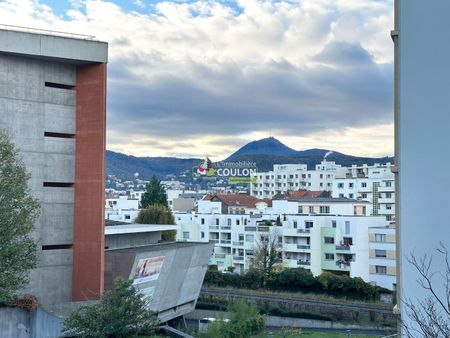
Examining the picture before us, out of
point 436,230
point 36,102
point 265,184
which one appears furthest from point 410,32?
point 265,184

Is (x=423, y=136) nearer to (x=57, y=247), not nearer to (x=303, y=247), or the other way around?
(x=57, y=247)

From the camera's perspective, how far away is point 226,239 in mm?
55500

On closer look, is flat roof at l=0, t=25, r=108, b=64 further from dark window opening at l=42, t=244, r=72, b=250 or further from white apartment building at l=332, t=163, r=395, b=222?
white apartment building at l=332, t=163, r=395, b=222

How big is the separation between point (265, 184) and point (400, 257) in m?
104

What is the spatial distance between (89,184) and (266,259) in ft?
72.8

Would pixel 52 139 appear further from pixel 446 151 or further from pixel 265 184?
→ pixel 265 184

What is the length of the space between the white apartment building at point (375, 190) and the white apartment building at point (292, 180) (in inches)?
1108

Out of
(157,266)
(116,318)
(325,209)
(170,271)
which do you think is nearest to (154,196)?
(325,209)

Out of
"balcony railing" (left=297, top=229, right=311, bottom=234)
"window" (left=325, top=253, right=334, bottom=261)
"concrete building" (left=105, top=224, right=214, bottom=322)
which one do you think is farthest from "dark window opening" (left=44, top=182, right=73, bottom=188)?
"window" (left=325, top=253, right=334, bottom=261)

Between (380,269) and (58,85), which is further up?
(58,85)

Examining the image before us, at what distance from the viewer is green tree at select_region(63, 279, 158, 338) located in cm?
1948

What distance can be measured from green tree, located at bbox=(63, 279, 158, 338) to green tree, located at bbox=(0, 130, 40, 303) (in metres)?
2.20

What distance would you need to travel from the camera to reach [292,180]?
110750 mm

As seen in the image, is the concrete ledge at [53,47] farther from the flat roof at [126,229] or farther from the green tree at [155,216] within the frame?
the green tree at [155,216]
